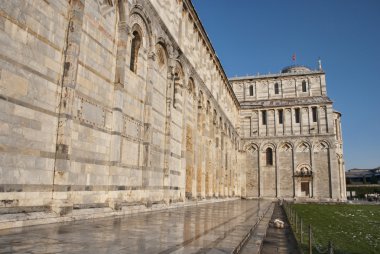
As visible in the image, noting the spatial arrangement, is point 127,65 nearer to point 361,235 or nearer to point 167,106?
point 167,106

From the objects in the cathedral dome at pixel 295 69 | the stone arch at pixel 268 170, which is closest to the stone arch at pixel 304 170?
the stone arch at pixel 268 170

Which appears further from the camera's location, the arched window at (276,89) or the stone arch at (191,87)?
the arched window at (276,89)

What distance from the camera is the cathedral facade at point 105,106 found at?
6922 millimetres

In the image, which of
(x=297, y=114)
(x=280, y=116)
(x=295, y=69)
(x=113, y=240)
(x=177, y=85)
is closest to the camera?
(x=113, y=240)

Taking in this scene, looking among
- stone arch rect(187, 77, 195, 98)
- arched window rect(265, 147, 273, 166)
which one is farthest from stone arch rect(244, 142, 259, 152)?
stone arch rect(187, 77, 195, 98)

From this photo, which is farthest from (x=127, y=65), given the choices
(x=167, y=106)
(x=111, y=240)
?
(x=111, y=240)

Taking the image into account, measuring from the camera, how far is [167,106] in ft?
52.0

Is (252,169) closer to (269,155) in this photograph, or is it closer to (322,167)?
(269,155)

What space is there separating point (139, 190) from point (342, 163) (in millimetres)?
42637

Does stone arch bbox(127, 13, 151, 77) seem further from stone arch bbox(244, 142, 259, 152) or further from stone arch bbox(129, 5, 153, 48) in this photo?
stone arch bbox(244, 142, 259, 152)

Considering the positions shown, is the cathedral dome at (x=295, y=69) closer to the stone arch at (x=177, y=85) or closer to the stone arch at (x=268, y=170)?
the stone arch at (x=268, y=170)

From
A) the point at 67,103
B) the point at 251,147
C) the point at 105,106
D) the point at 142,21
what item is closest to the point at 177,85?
the point at 142,21

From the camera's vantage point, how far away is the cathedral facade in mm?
6922

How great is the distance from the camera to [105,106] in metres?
10.3
